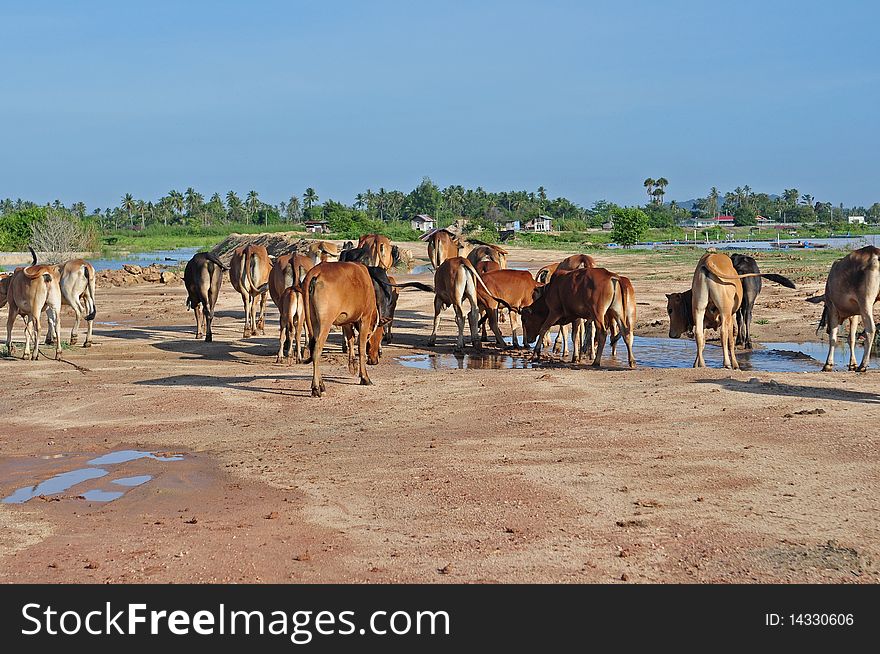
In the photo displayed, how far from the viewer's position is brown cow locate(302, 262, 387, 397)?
1391 centimetres

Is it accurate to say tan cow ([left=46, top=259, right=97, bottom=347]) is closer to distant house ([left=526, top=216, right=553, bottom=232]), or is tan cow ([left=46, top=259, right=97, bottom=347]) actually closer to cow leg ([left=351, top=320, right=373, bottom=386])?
cow leg ([left=351, top=320, right=373, bottom=386])

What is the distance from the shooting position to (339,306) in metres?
14.1

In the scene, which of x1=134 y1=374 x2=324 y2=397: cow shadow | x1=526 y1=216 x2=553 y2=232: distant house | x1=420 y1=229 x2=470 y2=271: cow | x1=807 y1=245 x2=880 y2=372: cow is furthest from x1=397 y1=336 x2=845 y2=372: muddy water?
x1=526 y1=216 x2=553 y2=232: distant house

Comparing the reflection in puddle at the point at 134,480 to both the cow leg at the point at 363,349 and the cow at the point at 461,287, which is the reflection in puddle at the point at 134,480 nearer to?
the cow leg at the point at 363,349

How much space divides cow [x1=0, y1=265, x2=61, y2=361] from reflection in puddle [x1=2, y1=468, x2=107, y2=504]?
9645 millimetres

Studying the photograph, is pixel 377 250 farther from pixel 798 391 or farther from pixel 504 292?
pixel 798 391

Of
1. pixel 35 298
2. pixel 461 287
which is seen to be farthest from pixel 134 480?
pixel 35 298

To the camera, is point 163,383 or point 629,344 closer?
point 163,383

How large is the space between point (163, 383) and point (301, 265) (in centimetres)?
538

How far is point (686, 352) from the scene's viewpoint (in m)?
19.5

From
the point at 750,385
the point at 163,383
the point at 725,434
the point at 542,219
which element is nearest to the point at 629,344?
the point at 750,385

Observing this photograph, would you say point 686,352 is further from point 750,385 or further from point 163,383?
point 163,383

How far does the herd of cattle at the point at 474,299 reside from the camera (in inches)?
578

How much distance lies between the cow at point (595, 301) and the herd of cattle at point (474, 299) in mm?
21
